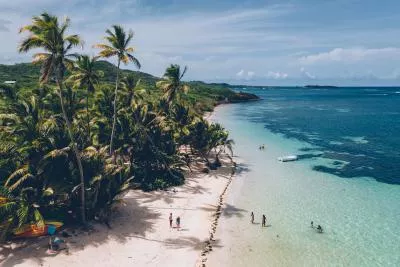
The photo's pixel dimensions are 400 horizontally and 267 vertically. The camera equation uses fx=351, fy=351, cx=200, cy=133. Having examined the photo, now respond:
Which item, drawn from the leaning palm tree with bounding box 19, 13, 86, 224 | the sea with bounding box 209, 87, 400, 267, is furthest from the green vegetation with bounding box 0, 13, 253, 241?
the sea with bounding box 209, 87, 400, 267

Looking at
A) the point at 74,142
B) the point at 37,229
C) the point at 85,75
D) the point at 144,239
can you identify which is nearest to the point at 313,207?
the point at 144,239

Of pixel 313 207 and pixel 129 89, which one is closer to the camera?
pixel 313 207

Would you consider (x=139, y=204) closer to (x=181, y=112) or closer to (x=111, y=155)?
(x=111, y=155)

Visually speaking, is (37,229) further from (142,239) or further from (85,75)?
(85,75)

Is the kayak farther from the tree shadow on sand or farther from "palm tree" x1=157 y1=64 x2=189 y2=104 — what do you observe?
"palm tree" x1=157 y1=64 x2=189 y2=104

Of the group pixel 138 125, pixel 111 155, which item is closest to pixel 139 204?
pixel 111 155
